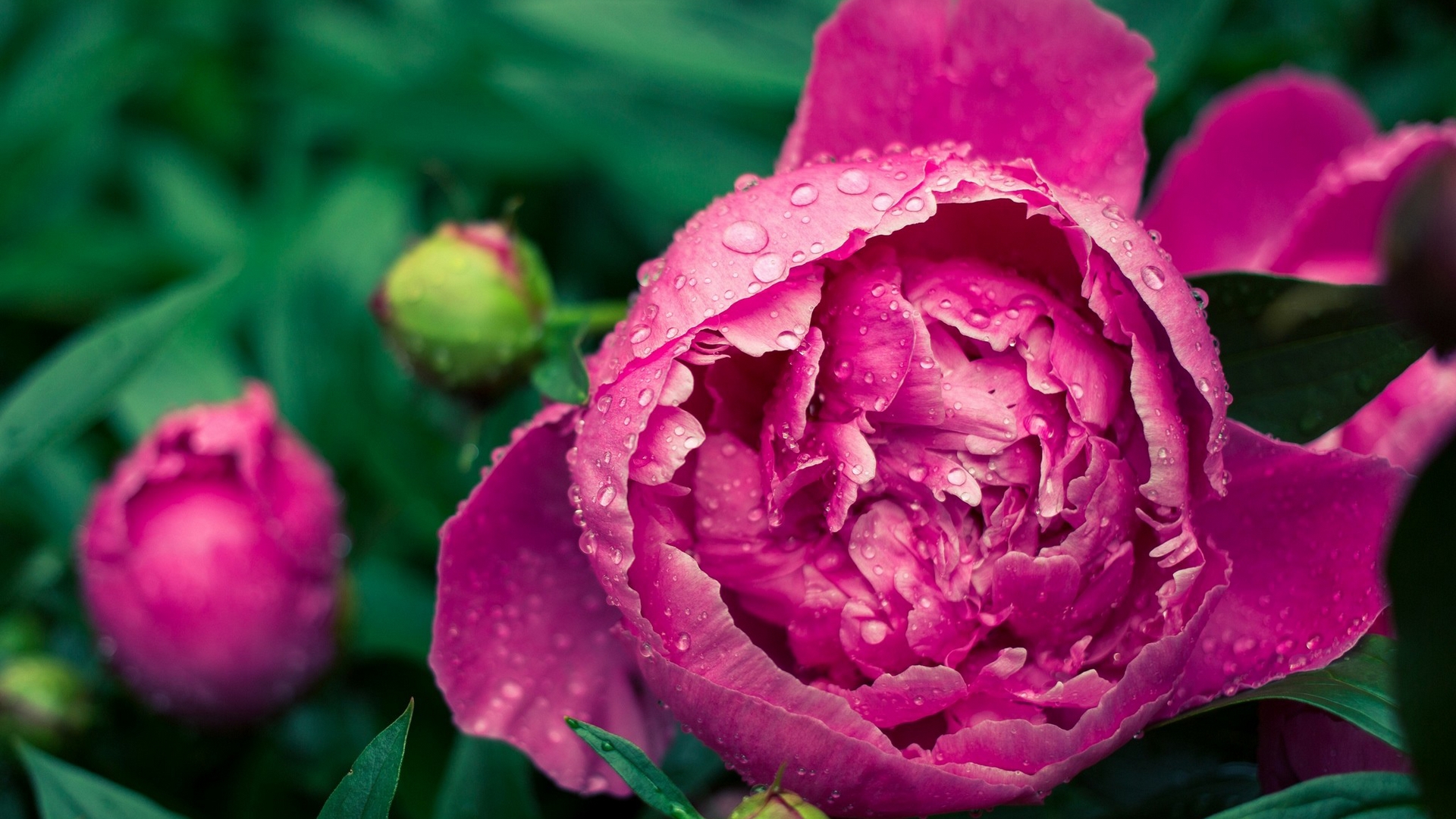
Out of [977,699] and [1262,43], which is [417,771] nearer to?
[977,699]

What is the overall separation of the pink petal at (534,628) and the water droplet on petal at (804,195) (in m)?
0.18

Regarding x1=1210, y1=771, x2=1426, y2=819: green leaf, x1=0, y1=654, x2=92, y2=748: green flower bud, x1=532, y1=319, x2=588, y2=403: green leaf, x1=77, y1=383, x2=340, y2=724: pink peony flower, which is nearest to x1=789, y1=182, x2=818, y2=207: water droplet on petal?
x1=532, y1=319, x2=588, y2=403: green leaf

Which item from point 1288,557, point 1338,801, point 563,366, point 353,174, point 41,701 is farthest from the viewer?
point 353,174

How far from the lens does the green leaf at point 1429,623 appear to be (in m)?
0.40

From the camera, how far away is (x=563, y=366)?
790 mm

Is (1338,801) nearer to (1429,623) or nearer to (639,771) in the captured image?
(1429,623)

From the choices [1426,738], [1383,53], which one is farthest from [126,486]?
[1383,53]

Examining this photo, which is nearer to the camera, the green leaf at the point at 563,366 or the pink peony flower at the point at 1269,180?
the green leaf at the point at 563,366

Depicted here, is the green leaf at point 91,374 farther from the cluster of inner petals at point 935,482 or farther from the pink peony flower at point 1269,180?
the pink peony flower at point 1269,180

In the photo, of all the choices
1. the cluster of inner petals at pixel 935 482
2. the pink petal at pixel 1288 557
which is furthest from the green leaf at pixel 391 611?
the pink petal at pixel 1288 557

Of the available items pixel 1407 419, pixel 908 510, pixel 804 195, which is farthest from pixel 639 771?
pixel 1407 419

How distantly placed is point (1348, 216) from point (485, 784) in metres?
0.77

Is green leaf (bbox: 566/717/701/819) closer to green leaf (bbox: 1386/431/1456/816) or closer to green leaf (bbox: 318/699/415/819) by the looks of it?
green leaf (bbox: 318/699/415/819)

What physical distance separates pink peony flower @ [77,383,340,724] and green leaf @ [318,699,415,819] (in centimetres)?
32
